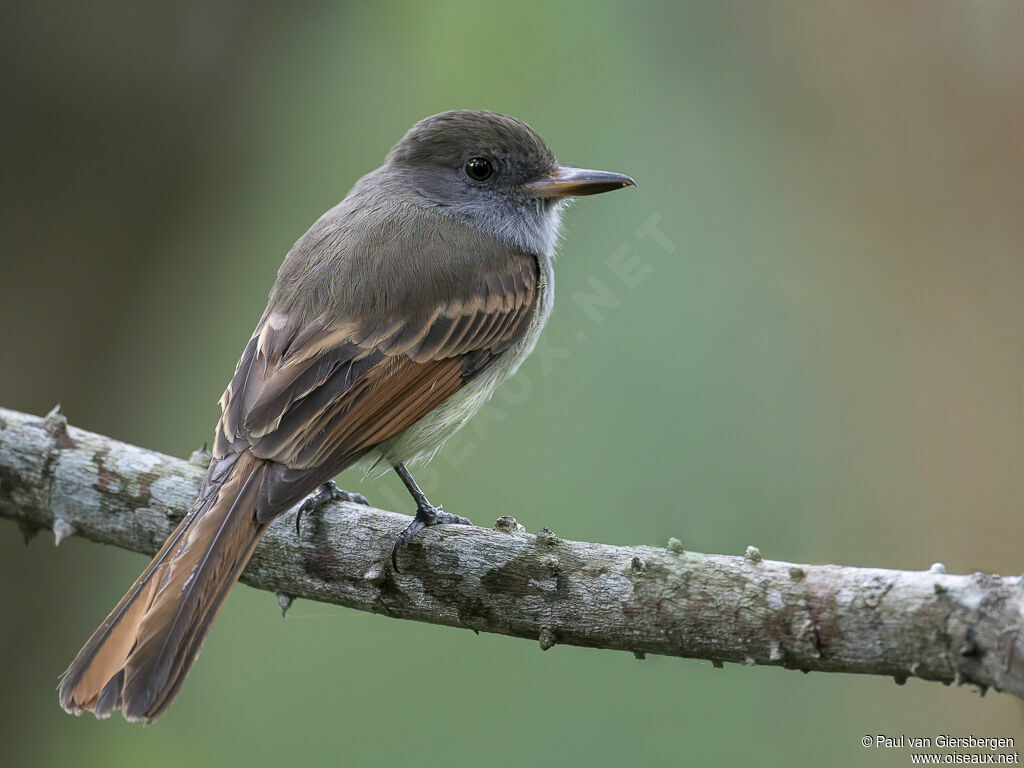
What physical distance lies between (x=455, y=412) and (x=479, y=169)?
1.03 metres

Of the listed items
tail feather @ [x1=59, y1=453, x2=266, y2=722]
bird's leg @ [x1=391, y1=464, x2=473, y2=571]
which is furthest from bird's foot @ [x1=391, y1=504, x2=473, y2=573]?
tail feather @ [x1=59, y1=453, x2=266, y2=722]

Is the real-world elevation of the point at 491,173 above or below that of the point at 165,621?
above

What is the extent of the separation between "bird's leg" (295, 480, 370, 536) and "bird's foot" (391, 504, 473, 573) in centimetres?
28

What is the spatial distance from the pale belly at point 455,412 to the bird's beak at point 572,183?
261 mm

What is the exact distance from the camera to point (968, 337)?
173 inches

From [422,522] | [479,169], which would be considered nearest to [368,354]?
[422,522]

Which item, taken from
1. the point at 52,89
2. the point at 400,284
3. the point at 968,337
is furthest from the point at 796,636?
the point at 52,89

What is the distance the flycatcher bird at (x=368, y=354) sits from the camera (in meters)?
2.43

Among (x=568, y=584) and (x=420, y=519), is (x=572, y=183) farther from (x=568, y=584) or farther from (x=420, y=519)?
(x=568, y=584)

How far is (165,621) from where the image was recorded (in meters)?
2.38

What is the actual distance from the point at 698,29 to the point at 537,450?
7.28 ft

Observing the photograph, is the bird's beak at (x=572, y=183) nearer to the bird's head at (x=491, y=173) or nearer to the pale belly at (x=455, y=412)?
the bird's head at (x=491, y=173)

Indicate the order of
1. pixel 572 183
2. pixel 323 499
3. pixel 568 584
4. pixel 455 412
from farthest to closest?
1. pixel 572 183
2. pixel 455 412
3. pixel 323 499
4. pixel 568 584

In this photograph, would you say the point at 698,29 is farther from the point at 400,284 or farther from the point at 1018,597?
the point at 1018,597
